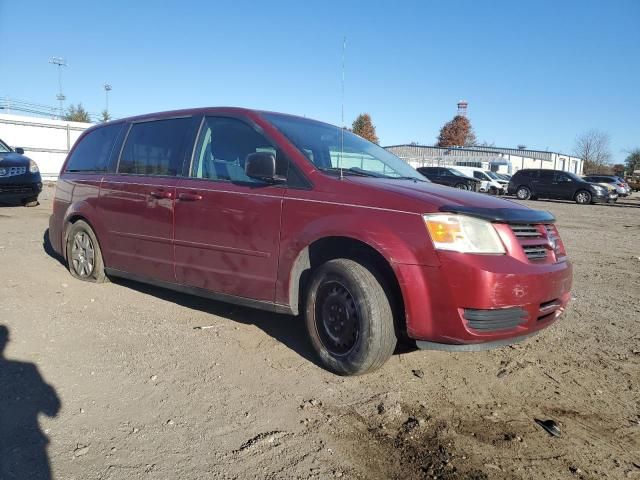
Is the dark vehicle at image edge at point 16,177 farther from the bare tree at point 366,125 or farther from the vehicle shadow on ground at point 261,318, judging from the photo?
the bare tree at point 366,125

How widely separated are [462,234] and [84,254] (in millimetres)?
4216

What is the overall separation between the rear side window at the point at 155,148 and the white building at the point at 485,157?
49.3 m

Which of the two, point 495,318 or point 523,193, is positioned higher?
point 523,193

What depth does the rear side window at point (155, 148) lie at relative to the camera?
14.5 feet

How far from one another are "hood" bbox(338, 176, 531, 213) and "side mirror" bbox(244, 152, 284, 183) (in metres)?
0.54

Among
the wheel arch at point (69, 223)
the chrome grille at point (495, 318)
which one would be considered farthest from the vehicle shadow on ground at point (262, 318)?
the chrome grille at point (495, 318)

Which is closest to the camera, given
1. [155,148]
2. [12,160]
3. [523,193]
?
[155,148]

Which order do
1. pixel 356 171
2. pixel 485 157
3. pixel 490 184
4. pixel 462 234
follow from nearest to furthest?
pixel 462 234, pixel 356 171, pixel 490 184, pixel 485 157

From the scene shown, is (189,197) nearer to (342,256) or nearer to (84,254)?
(342,256)

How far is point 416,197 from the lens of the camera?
3.15m

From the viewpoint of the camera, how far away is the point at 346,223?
324cm

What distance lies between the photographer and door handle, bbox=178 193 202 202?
4.07 meters

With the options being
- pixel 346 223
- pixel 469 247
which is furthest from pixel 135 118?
pixel 469 247

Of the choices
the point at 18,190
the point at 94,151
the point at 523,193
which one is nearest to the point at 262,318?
the point at 94,151
